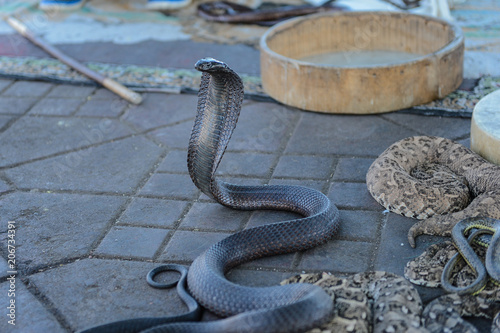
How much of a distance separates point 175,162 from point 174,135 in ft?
1.49

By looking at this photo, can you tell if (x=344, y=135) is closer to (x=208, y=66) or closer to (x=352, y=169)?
(x=352, y=169)

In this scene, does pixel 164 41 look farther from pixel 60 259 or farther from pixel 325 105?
pixel 60 259

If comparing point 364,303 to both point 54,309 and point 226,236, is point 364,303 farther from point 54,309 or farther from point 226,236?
point 54,309

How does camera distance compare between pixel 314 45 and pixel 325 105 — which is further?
pixel 314 45

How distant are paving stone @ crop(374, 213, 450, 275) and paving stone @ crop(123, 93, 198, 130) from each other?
2.13m

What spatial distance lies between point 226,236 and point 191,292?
0.60 meters

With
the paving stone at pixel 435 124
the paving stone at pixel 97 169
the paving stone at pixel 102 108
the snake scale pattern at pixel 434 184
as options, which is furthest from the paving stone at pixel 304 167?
the paving stone at pixel 102 108

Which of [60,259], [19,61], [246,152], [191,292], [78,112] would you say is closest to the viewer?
[191,292]

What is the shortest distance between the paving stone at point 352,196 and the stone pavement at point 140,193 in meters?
0.01

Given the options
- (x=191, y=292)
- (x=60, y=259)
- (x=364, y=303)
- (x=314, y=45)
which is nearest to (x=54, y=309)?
(x=60, y=259)

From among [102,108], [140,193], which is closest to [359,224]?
[140,193]

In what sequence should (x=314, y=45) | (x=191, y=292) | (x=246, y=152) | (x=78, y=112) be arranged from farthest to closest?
(x=314, y=45)
(x=78, y=112)
(x=246, y=152)
(x=191, y=292)

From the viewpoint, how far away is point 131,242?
11.1 feet

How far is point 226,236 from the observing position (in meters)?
3.38
